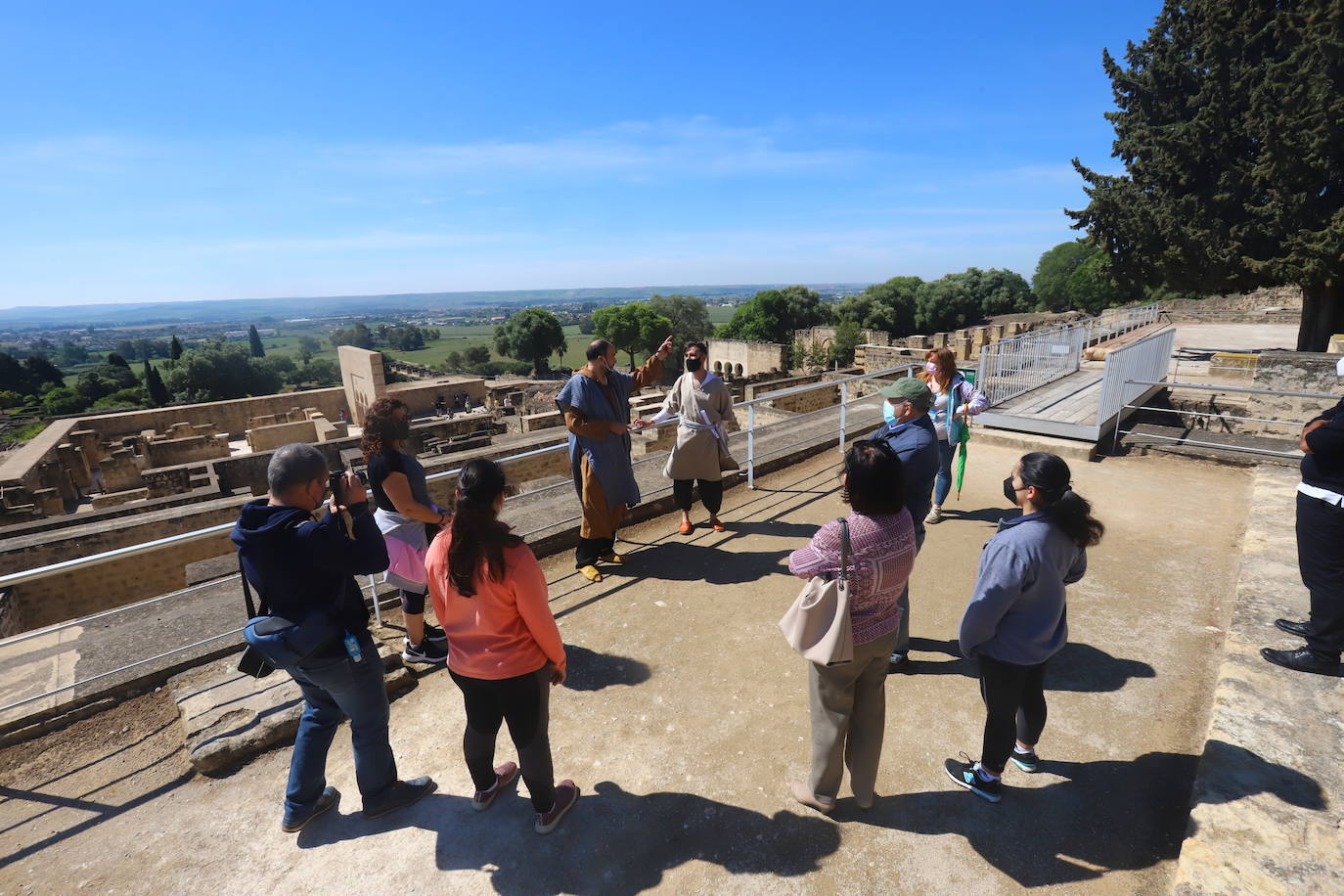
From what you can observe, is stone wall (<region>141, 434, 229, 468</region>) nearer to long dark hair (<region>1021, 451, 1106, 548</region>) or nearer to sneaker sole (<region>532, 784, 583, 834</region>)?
sneaker sole (<region>532, 784, 583, 834</region>)

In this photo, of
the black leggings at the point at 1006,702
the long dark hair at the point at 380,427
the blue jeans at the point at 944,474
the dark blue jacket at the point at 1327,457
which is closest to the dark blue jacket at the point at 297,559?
the long dark hair at the point at 380,427

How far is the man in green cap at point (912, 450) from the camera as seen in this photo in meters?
3.14

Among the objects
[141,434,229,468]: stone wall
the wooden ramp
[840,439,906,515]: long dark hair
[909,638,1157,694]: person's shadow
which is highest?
[840,439,906,515]: long dark hair

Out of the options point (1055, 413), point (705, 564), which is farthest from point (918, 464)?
point (1055, 413)

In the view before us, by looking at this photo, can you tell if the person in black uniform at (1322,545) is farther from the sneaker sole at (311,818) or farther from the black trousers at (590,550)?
the sneaker sole at (311,818)

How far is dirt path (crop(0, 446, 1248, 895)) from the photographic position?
7.36 feet

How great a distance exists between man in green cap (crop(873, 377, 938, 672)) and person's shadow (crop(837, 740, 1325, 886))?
796mm

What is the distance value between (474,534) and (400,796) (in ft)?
4.38

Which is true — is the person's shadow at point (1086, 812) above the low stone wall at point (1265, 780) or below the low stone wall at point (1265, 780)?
below

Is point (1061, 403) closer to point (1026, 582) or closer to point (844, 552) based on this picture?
point (1026, 582)

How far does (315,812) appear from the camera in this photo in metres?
2.48

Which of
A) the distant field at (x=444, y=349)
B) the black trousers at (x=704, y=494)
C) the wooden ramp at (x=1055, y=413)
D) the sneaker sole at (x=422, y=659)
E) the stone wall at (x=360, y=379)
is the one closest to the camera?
the sneaker sole at (x=422, y=659)

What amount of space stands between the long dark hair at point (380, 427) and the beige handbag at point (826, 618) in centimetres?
227

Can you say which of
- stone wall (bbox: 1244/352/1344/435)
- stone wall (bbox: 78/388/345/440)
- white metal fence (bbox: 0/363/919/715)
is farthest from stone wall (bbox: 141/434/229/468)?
stone wall (bbox: 1244/352/1344/435)
